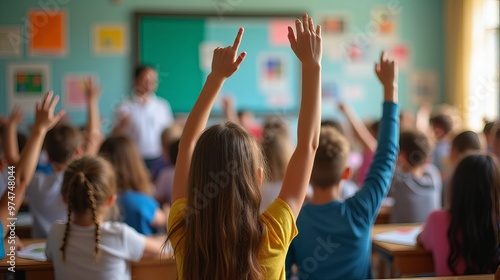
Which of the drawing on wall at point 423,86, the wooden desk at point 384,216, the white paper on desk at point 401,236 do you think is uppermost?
the drawing on wall at point 423,86

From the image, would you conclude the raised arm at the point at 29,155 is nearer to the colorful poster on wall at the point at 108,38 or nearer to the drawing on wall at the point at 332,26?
the colorful poster on wall at the point at 108,38

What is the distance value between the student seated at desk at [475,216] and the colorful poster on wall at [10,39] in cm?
527

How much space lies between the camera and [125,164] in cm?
296

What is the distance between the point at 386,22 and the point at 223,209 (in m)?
5.91

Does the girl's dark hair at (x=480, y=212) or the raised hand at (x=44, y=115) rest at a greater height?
the raised hand at (x=44, y=115)

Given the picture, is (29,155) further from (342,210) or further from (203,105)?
(342,210)

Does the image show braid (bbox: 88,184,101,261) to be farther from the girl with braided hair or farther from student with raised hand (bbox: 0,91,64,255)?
student with raised hand (bbox: 0,91,64,255)

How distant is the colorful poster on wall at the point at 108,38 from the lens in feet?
20.6

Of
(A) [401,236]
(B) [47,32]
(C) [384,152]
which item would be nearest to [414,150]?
(A) [401,236]

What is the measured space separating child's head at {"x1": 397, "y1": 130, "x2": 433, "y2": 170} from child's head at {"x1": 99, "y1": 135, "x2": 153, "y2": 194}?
1385mm

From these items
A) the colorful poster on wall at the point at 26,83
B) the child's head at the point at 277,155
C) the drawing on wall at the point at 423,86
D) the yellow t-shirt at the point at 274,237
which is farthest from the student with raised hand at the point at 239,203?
the drawing on wall at the point at 423,86

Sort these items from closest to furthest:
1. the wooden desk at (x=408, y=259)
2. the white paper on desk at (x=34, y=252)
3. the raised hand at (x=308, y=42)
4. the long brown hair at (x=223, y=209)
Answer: the long brown hair at (x=223, y=209) → the raised hand at (x=308, y=42) → the white paper on desk at (x=34, y=252) → the wooden desk at (x=408, y=259)

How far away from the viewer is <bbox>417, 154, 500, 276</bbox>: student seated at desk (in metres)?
2.07

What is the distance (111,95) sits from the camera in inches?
248
